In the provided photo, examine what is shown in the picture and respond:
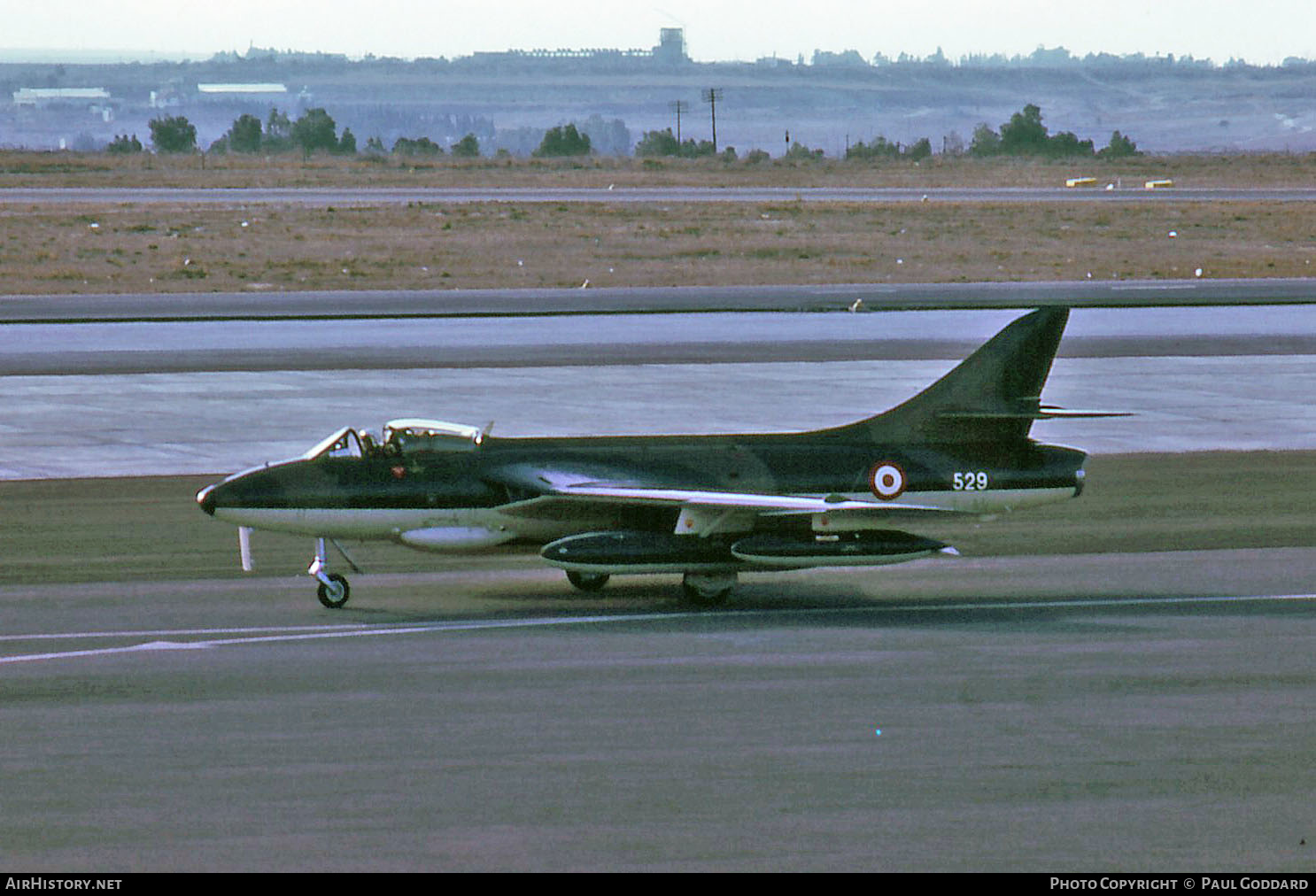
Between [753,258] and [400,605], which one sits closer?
[400,605]

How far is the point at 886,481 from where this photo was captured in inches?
818

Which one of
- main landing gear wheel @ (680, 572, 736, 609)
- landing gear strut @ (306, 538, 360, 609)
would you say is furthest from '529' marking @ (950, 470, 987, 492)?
landing gear strut @ (306, 538, 360, 609)

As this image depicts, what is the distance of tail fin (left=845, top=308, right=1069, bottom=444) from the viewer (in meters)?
21.1

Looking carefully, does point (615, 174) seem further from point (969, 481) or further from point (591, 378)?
point (969, 481)

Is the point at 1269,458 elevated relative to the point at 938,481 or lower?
lower

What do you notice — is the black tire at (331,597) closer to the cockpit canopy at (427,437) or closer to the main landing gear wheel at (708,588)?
the cockpit canopy at (427,437)

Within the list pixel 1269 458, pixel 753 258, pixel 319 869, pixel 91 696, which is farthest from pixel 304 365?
pixel 753 258

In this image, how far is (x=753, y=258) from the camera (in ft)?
271

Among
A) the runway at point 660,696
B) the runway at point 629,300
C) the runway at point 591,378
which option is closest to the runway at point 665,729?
the runway at point 660,696

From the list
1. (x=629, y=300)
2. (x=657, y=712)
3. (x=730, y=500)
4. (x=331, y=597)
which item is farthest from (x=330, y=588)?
(x=629, y=300)

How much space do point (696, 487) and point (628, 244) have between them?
229ft

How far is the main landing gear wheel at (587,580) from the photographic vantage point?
70.4ft

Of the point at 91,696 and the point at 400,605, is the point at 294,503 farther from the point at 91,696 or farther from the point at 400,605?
the point at 91,696

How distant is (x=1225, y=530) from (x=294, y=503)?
1247cm
